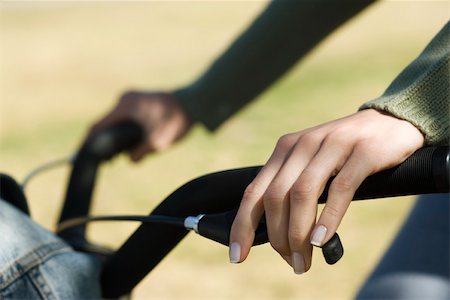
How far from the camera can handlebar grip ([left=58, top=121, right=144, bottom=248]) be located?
153cm

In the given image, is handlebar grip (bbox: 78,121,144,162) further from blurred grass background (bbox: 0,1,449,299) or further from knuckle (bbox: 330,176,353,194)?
knuckle (bbox: 330,176,353,194)

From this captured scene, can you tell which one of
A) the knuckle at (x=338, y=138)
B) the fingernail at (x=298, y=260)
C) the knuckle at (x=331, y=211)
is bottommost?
the fingernail at (x=298, y=260)

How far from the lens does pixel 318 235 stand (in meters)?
0.88

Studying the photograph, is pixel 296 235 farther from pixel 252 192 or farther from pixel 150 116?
pixel 150 116

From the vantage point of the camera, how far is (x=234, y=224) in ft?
3.09

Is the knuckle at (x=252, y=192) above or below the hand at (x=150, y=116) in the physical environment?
above

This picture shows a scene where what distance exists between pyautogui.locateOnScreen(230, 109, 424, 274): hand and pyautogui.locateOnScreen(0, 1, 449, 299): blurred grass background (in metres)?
1.11

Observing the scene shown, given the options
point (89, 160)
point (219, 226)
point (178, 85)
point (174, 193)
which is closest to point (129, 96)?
point (89, 160)

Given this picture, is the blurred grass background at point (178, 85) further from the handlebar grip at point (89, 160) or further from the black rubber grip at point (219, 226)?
the black rubber grip at point (219, 226)

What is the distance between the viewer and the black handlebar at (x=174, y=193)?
0.90 metres

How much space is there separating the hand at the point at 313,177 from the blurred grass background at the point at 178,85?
3.65 feet

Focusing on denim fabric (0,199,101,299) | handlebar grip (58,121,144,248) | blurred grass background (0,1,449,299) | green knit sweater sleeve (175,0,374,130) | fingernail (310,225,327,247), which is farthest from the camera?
blurred grass background (0,1,449,299)

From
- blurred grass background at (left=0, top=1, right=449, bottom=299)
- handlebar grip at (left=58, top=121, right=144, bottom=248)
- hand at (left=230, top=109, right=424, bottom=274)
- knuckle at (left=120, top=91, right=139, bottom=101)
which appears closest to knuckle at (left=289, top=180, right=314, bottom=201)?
hand at (left=230, top=109, right=424, bottom=274)

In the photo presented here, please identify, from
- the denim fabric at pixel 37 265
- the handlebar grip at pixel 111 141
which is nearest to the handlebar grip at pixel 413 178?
the denim fabric at pixel 37 265
